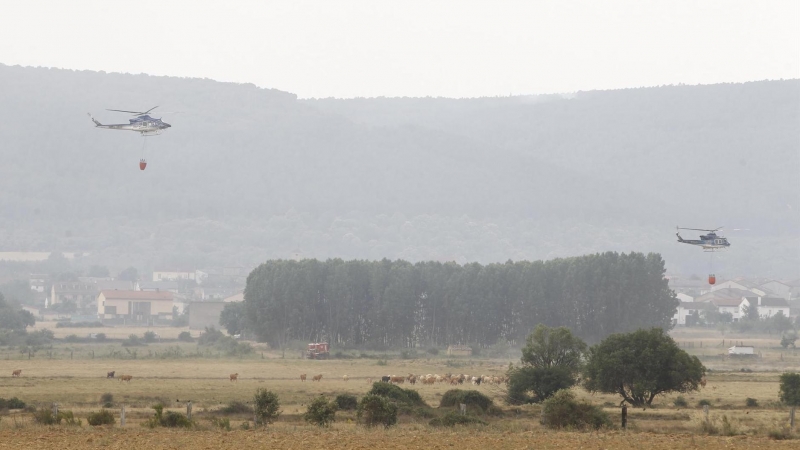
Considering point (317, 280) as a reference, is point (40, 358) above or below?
below

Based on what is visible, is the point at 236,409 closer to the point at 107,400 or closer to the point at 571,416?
the point at 107,400

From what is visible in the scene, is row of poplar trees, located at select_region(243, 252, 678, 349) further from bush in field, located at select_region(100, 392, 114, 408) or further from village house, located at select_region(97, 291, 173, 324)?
village house, located at select_region(97, 291, 173, 324)

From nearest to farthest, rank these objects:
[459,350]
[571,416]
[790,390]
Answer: [571,416], [790,390], [459,350]

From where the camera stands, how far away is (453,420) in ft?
144

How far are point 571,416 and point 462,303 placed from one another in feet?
232

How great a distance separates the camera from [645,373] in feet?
183

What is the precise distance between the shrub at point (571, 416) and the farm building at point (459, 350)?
62.5m

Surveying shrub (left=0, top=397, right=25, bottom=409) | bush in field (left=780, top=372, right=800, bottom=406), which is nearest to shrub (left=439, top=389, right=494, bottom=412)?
bush in field (left=780, top=372, right=800, bottom=406)

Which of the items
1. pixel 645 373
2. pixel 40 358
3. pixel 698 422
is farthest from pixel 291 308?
pixel 698 422

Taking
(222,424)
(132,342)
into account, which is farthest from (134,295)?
(222,424)

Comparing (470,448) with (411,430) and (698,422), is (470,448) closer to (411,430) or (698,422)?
(411,430)

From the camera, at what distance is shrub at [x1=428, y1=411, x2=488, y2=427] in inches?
1718

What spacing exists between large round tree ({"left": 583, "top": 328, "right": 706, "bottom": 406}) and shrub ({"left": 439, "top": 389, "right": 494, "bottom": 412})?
6.40m

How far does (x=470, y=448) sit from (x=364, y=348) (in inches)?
3048
